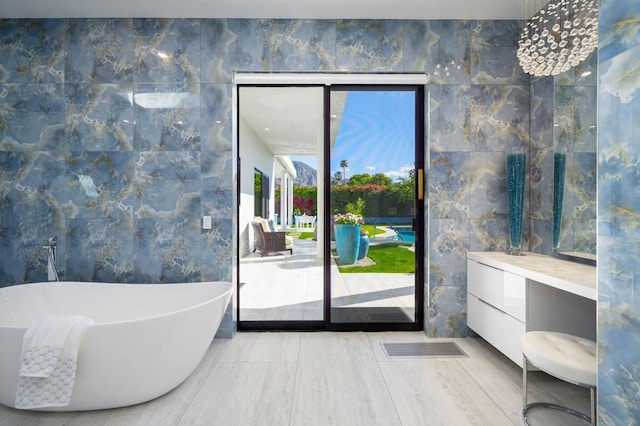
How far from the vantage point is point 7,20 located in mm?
3156

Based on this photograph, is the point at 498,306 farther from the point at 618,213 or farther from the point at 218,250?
the point at 218,250

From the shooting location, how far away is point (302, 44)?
318 cm

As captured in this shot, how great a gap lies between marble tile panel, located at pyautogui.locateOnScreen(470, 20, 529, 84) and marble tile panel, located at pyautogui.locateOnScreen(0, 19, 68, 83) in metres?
3.57

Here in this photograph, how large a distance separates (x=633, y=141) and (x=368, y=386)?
193 centimetres

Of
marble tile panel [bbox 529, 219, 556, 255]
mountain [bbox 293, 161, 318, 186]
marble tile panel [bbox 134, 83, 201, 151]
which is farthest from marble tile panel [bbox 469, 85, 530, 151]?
marble tile panel [bbox 134, 83, 201, 151]

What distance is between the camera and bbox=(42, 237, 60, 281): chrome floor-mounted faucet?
306 centimetres

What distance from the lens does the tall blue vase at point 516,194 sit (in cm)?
297

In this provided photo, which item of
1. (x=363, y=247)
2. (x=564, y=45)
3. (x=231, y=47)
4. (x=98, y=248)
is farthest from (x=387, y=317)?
(x=231, y=47)

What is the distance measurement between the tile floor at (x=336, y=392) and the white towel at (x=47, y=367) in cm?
23

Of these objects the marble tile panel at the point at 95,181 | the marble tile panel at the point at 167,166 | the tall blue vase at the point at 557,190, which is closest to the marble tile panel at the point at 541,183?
the tall blue vase at the point at 557,190

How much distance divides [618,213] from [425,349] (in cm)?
191

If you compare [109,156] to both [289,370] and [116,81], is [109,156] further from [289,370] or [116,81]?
[289,370]

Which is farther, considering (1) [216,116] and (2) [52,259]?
(1) [216,116]

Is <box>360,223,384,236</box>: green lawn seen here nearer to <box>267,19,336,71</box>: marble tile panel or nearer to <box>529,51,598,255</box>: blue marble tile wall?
<box>529,51,598,255</box>: blue marble tile wall
